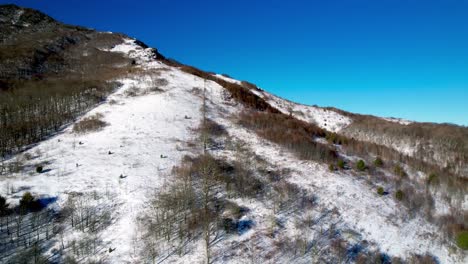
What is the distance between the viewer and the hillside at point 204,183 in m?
14.8

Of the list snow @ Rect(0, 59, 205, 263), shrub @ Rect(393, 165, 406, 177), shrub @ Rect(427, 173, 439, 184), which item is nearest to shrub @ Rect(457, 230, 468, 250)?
shrub @ Rect(427, 173, 439, 184)

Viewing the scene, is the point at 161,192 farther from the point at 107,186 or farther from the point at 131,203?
the point at 107,186

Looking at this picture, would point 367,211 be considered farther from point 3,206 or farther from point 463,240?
point 3,206

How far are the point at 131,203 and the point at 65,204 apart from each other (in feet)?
12.0

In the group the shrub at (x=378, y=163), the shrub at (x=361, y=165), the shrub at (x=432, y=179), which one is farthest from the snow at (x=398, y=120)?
the shrub at (x=361, y=165)

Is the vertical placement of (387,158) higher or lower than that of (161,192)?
higher

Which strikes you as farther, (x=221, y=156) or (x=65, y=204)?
(x=221, y=156)

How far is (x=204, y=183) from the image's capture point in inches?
778

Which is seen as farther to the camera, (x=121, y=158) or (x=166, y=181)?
(x=121, y=158)


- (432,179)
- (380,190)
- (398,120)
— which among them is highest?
(398,120)

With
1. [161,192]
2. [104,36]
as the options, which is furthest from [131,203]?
[104,36]

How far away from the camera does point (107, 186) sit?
60.6ft

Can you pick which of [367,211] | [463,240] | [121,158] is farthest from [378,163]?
[121,158]

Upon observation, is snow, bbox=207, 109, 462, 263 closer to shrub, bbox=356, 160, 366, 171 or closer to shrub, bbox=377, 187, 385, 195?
shrub, bbox=377, 187, 385, 195
